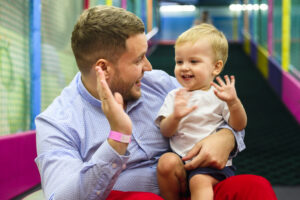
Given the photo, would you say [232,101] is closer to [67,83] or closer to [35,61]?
[35,61]

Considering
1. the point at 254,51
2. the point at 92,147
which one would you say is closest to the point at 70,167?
the point at 92,147

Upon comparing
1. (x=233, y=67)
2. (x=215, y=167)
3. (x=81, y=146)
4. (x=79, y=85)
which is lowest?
(x=233, y=67)

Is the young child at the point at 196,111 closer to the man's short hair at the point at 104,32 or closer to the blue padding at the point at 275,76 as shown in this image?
the man's short hair at the point at 104,32

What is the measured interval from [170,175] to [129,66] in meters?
0.43

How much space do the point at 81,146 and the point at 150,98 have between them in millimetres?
420

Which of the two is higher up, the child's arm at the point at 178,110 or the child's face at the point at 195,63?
the child's face at the point at 195,63

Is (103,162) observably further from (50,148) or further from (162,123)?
(162,123)

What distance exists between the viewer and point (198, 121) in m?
1.66

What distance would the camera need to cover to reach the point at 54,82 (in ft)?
11.0

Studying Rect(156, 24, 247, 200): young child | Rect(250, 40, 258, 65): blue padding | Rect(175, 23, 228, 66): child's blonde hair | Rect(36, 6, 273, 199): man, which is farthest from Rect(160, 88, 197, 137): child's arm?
Rect(250, 40, 258, 65): blue padding

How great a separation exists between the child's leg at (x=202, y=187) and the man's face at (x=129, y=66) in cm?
43

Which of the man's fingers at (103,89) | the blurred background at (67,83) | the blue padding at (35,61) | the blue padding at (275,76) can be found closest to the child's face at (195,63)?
the man's fingers at (103,89)

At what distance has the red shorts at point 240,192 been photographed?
4.17 ft

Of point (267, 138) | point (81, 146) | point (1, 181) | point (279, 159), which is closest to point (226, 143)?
point (81, 146)
